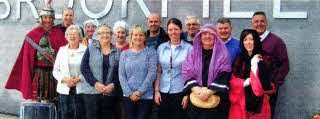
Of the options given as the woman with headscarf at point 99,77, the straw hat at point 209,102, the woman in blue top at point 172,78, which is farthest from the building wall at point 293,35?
the straw hat at point 209,102

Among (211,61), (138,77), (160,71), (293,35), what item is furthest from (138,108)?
(293,35)

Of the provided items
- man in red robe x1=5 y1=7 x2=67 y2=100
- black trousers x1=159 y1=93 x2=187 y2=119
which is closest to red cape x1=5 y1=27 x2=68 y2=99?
man in red robe x1=5 y1=7 x2=67 y2=100

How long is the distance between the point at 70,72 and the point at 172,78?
4.40 ft

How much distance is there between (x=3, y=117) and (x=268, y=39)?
4.86 metres

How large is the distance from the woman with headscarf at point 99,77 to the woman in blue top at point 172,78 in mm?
546

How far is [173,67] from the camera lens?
4.12m

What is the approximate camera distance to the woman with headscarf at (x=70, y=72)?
4.50 meters

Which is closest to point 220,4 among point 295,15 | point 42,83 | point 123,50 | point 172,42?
point 295,15

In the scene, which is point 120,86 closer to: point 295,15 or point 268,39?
point 268,39

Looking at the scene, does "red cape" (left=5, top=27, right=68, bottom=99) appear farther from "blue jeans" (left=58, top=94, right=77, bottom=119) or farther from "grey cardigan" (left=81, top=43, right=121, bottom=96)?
"grey cardigan" (left=81, top=43, right=121, bottom=96)

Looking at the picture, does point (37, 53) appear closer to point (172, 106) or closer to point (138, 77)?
point (138, 77)

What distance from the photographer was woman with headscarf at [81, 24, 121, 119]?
427cm

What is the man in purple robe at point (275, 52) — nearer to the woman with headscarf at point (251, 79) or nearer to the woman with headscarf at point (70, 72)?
the woman with headscarf at point (251, 79)

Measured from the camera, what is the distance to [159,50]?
4289 mm
